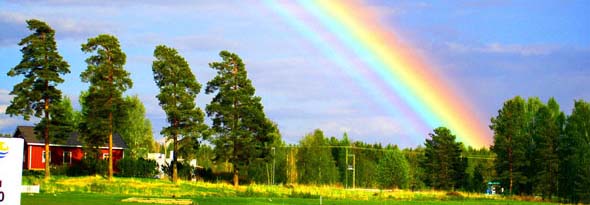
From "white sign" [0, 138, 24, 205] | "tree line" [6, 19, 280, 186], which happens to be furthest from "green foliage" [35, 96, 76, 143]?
"white sign" [0, 138, 24, 205]

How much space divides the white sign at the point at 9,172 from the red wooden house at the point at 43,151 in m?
71.8

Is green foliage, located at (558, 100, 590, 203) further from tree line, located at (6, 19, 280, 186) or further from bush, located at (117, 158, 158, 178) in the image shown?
bush, located at (117, 158, 158, 178)

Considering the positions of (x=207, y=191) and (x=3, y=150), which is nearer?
(x=3, y=150)

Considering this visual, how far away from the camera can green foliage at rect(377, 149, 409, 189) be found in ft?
305

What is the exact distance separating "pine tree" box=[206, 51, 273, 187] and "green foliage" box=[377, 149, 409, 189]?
66.5 ft

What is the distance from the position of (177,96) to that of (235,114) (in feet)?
18.7

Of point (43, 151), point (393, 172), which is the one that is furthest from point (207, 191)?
point (393, 172)

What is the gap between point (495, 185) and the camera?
295 ft

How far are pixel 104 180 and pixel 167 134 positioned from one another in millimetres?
8856

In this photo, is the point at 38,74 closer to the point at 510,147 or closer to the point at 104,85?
the point at 104,85

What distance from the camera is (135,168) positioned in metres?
78.9

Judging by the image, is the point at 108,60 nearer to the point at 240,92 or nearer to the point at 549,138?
the point at 240,92

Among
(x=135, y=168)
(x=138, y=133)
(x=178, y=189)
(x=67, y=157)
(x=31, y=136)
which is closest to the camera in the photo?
(x=178, y=189)

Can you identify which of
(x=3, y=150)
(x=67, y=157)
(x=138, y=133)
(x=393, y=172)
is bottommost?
(x=393, y=172)
